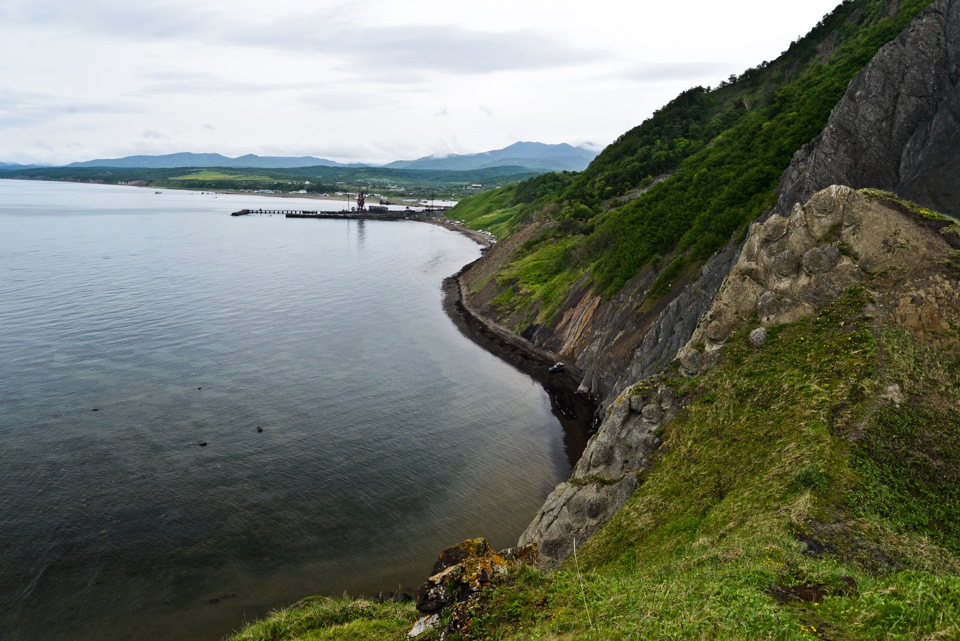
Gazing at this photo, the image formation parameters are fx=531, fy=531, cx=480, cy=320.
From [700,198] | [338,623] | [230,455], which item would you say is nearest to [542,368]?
[700,198]

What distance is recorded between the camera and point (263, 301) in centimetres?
9475

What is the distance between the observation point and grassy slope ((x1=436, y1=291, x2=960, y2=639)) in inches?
511

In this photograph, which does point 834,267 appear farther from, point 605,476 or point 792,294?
point 605,476

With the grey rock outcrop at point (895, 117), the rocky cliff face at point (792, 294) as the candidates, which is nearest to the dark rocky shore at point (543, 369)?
the rocky cliff face at point (792, 294)

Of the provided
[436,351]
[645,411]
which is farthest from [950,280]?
[436,351]

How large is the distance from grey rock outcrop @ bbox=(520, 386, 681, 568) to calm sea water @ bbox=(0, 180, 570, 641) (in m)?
6.14

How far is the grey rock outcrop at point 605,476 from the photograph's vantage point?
29.8 metres

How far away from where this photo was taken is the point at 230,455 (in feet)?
147

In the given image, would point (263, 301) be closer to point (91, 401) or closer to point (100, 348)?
point (100, 348)

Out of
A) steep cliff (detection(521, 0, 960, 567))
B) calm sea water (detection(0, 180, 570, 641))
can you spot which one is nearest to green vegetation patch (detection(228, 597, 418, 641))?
calm sea water (detection(0, 180, 570, 641))

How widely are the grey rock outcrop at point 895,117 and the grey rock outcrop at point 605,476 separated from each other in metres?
24.5

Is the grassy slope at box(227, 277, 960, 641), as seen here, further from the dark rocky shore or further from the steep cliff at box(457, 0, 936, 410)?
the dark rocky shore

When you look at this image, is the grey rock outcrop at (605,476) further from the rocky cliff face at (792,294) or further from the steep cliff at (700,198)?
the steep cliff at (700,198)

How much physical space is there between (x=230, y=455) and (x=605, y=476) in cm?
3133
